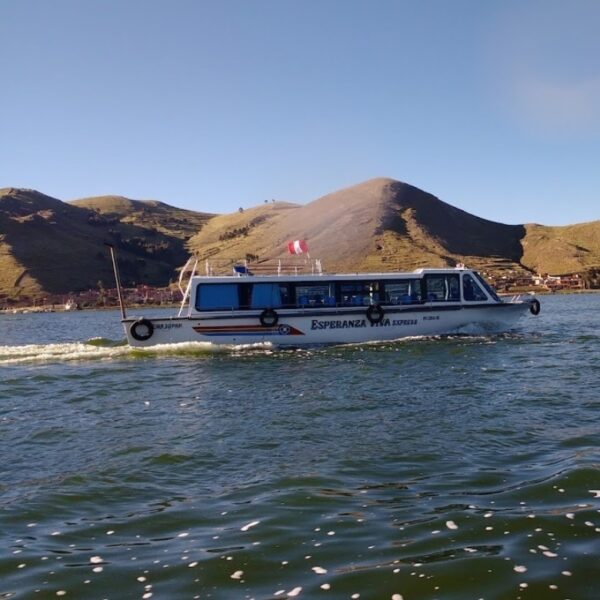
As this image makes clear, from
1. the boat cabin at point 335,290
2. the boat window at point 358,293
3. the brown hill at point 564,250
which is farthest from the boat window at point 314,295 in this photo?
the brown hill at point 564,250

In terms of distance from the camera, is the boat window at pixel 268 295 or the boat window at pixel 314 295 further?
the boat window at pixel 314 295

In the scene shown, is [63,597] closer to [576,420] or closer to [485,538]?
[485,538]

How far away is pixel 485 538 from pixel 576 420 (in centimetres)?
653

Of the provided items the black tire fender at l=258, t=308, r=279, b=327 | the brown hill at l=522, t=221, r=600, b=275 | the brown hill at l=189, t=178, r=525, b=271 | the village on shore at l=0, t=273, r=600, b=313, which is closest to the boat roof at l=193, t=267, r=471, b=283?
the black tire fender at l=258, t=308, r=279, b=327

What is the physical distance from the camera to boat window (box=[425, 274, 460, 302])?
105 ft

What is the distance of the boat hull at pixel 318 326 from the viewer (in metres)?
28.7

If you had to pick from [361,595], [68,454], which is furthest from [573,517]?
[68,454]

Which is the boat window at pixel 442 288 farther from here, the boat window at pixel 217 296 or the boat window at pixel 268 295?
the boat window at pixel 217 296

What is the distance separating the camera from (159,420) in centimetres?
1466

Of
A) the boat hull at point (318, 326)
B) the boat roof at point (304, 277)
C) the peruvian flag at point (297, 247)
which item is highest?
the peruvian flag at point (297, 247)

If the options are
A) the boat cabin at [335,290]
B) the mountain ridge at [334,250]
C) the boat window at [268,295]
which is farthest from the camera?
the mountain ridge at [334,250]

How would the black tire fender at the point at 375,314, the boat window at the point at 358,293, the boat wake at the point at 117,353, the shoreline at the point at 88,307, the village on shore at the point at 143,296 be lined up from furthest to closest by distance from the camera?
the village on shore at the point at 143,296, the shoreline at the point at 88,307, the boat window at the point at 358,293, the black tire fender at the point at 375,314, the boat wake at the point at 117,353

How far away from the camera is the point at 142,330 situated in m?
28.5

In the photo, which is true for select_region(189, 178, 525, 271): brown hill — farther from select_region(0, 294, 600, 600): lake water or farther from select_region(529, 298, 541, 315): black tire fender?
select_region(0, 294, 600, 600): lake water
